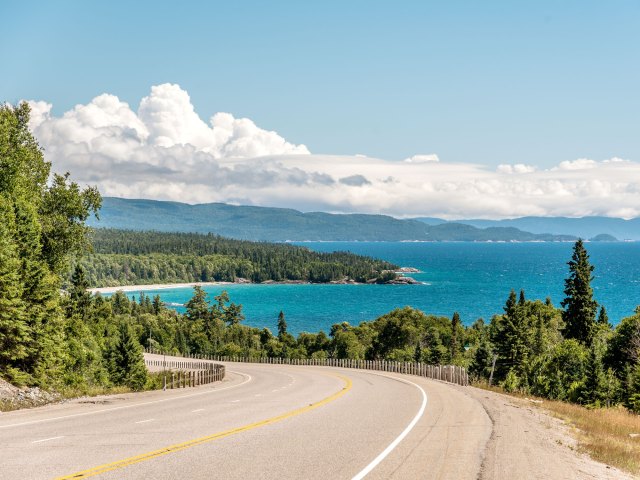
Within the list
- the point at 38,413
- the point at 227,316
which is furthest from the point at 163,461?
the point at 227,316

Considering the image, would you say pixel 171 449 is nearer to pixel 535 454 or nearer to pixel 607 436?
pixel 535 454

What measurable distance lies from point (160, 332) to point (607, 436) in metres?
145

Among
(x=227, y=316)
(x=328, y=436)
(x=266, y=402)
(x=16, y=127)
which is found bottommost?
(x=227, y=316)

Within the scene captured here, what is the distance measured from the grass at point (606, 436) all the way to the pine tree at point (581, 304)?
2561 inches

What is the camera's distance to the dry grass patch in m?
16.0

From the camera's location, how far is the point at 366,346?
14238cm

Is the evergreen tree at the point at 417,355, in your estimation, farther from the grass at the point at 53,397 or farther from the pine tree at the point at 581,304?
the grass at the point at 53,397

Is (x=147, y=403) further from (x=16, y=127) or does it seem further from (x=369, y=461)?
(x=16, y=127)

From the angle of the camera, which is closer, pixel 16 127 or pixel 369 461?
pixel 369 461

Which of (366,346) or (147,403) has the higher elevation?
(147,403)

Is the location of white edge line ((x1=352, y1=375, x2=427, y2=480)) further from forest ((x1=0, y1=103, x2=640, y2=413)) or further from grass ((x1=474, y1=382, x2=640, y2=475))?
forest ((x1=0, y1=103, x2=640, y2=413))

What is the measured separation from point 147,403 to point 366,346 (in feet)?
389

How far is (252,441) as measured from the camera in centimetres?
1593

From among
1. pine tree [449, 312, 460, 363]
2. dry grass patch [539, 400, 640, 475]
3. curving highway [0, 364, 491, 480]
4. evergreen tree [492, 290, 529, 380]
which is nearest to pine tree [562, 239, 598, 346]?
evergreen tree [492, 290, 529, 380]
